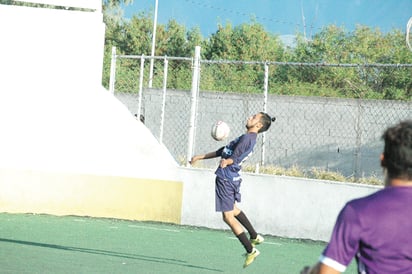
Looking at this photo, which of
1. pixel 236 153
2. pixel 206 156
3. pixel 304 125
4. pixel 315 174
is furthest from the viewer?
pixel 304 125

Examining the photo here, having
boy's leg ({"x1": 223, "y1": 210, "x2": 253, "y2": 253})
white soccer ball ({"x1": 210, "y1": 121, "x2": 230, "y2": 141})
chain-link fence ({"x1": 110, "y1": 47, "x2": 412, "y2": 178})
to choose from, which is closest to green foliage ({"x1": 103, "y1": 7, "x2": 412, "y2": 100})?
chain-link fence ({"x1": 110, "y1": 47, "x2": 412, "y2": 178})

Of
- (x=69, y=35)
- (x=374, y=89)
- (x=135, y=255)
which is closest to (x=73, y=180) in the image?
(x=69, y=35)

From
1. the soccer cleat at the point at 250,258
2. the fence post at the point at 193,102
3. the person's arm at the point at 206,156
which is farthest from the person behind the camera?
the fence post at the point at 193,102

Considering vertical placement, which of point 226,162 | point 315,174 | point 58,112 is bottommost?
point 315,174

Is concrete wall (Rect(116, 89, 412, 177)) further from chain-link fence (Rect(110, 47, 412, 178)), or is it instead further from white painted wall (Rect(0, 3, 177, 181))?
white painted wall (Rect(0, 3, 177, 181))

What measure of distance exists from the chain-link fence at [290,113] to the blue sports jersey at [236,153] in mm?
4963

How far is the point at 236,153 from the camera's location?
39.1ft

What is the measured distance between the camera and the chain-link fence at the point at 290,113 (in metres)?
19.8

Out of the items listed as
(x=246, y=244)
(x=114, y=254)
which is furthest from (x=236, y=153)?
(x=114, y=254)

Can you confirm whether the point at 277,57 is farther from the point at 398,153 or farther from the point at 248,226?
the point at 398,153

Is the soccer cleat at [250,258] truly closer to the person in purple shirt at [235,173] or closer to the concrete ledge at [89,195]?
the person in purple shirt at [235,173]

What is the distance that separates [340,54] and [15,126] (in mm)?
17595

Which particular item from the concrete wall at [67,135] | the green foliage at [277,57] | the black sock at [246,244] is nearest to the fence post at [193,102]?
the concrete wall at [67,135]

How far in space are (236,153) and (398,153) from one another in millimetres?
7638
